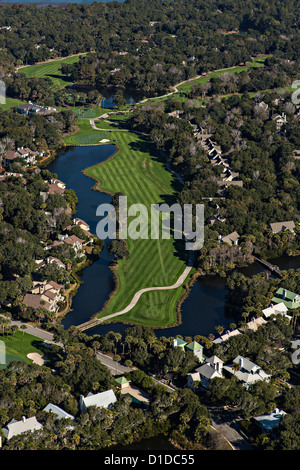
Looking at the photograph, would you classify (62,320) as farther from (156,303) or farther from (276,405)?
(276,405)

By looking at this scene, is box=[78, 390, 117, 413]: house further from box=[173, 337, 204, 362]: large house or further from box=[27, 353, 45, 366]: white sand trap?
box=[173, 337, 204, 362]: large house

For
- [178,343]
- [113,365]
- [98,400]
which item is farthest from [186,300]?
[98,400]

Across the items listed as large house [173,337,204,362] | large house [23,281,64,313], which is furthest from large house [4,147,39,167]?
large house [173,337,204,362]

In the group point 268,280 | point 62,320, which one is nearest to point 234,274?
point 268,280

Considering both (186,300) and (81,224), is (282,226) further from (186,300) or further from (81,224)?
(81,224)

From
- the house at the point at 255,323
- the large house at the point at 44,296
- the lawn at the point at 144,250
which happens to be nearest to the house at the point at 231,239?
the lawn at the point at 144,250

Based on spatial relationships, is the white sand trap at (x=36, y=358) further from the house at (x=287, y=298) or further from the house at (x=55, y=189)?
the house at (x=55, y=189)

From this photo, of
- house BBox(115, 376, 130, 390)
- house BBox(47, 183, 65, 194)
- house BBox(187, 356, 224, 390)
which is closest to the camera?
house BBox(115, 376, 130, 390)

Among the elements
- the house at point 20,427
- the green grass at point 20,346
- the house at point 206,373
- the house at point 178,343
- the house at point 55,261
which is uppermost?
the house at point 20,427
